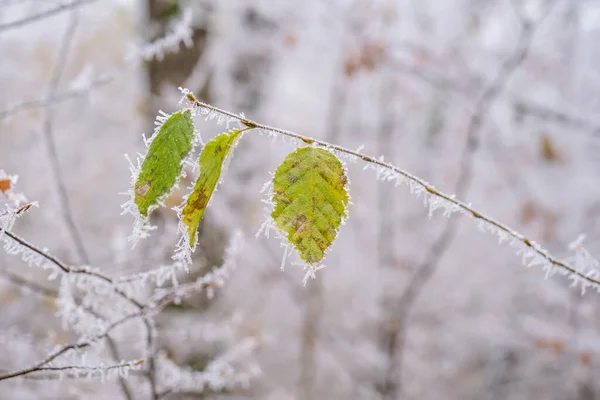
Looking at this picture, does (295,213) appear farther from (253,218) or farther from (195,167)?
(253,218)

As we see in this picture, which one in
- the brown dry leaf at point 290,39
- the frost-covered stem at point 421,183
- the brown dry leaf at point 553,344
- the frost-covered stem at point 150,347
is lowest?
the frost-covered stem at point 150,347

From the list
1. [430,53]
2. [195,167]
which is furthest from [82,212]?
[195,167]

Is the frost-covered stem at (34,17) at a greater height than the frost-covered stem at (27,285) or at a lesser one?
greater

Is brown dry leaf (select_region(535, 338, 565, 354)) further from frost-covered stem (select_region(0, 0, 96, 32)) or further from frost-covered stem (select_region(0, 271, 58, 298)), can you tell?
frost-covered stem (select_region(0, 0, 96, 32))

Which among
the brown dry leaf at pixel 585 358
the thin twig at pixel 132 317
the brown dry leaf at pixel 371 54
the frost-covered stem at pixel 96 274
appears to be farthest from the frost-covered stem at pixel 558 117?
the frost-covered stem at pixel 96 274

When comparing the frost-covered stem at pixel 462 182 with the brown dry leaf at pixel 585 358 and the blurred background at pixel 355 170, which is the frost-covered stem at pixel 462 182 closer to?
the blurred background at pixel 355 170

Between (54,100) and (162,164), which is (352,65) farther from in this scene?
(162,164)

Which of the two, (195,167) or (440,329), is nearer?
(195,167)
